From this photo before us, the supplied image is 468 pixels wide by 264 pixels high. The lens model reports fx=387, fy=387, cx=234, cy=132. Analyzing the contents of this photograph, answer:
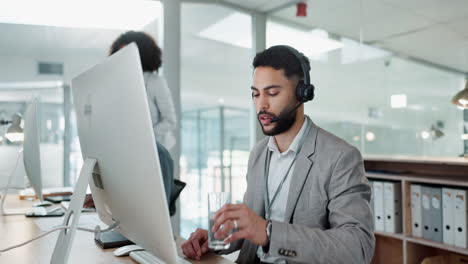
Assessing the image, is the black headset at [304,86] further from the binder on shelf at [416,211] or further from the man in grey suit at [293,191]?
the binder on shelf at [416,211]

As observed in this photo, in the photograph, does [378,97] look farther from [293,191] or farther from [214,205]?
[214,205]

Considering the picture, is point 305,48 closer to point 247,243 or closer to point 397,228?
point 397,228

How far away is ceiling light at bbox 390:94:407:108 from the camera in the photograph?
10.8ft

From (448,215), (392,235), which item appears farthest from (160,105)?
(448,215)

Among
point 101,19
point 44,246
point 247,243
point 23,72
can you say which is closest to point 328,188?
point 247,243

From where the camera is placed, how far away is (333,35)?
3.91 metres

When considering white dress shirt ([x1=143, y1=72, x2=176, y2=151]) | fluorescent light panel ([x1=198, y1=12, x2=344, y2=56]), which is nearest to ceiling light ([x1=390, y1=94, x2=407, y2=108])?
fluorescent light panel ([x1=198, y1=12, x2=344, y2=56])

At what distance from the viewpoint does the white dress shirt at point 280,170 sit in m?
1.29

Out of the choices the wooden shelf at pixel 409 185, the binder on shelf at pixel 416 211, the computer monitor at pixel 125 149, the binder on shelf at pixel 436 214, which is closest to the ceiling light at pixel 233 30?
the wooden shelf at pixel 409 185

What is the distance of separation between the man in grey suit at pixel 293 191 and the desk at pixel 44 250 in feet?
0.63

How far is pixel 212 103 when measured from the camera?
4.10m

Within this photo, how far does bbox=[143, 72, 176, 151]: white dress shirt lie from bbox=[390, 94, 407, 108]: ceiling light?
2.03 meters

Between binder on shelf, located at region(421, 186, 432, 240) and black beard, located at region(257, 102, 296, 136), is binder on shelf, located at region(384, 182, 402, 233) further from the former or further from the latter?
black beard, located at region(257, 102, 296, 136)

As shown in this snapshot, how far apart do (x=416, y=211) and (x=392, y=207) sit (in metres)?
0.16
